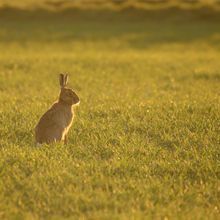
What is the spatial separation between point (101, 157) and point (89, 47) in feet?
65.2

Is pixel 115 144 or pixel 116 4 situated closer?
pixel 115 144

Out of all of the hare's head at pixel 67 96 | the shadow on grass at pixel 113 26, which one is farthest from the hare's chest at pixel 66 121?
the shadow on grass at pixel 113 26

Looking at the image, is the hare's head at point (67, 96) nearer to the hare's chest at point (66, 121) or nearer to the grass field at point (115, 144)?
the hare's chest at point (66, 121)

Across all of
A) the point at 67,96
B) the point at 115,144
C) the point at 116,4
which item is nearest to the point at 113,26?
the point at 116,4

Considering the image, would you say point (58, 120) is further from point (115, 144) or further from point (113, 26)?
point (113, 26)

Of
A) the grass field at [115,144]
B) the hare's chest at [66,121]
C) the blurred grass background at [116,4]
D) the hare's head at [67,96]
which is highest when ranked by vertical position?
the blurred grass background at [116,4]

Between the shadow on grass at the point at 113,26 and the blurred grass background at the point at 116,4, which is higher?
the blurred grass background at the point at 116,4

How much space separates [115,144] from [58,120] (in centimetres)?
102

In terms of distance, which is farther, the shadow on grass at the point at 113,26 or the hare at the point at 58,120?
the shadow on grass at the point at 113,26

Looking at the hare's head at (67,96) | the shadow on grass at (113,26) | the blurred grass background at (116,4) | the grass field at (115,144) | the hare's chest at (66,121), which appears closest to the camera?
the grass field at (115,144)

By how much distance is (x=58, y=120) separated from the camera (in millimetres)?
8156

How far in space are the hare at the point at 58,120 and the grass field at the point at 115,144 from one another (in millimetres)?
200

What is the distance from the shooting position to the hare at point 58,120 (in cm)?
804

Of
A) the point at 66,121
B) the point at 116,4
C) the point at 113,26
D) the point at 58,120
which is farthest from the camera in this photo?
the point at 116,4
